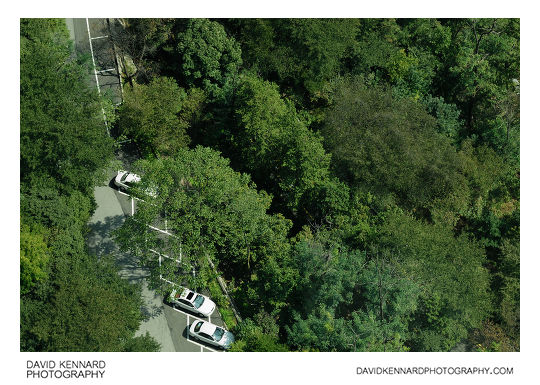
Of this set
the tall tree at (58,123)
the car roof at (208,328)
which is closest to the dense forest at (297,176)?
the tall tree at (58,123)

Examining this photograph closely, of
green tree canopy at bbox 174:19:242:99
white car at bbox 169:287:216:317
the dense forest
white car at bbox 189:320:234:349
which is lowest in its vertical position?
white car at bbox 189:320:234:349

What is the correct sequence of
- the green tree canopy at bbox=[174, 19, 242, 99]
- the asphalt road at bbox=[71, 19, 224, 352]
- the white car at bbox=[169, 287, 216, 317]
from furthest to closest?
1. the green tree canopy at bbox=[174, 19, 242, 99]
2. the white car at bbox=[169, 287, 216, 317]
3. the asphalt road at bbox=[71, 19, 224, 352]

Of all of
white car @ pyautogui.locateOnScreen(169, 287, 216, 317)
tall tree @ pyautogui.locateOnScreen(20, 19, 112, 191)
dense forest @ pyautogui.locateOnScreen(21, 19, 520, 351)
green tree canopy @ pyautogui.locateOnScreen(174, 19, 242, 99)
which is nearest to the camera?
dense forest @ pyautogui.locateOnScreen(21, 19, 520, 351)

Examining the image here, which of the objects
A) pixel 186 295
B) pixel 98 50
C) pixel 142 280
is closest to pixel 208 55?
pixel 98 50

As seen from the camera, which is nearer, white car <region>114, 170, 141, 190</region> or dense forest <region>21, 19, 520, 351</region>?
dense forest <region>21, 19, 520, 351</region>

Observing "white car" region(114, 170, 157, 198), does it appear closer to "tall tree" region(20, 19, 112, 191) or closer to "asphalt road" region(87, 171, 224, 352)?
"asphalt road" region(87, 171, 224, 352)

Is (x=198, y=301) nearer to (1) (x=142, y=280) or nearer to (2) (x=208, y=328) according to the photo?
(2) (x=208, y=328)

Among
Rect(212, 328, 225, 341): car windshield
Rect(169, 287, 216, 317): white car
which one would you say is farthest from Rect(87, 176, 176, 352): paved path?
Rect(212, 328, 225, 341): car windshield

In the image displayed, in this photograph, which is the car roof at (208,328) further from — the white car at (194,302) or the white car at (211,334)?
the white car at (194,302)
